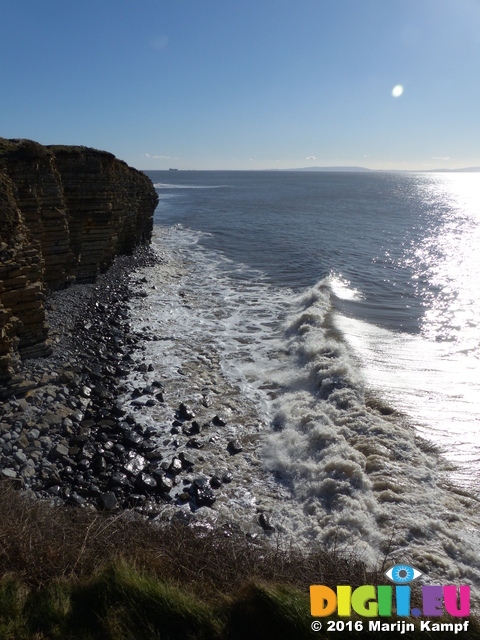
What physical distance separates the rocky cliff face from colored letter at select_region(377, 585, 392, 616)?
10210 mm

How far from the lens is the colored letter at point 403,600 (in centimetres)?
532

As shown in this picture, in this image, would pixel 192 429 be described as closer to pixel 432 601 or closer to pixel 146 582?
pixel 146 582

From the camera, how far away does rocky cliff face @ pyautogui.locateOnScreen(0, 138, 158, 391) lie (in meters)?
11.6

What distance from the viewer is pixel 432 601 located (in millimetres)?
5648

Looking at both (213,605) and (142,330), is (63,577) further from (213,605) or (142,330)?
(142,330)

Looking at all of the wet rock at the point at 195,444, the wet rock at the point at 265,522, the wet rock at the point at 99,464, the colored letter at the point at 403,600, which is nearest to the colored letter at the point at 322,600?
the colored letter at the point at 403,600

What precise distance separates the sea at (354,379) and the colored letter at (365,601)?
2.32 metres

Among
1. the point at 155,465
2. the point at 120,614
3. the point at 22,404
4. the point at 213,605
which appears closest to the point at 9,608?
the point at 120,614

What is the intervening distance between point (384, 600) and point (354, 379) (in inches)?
367

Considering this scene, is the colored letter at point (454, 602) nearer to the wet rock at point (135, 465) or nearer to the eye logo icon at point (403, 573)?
the eye logo icon at point (403, 573)

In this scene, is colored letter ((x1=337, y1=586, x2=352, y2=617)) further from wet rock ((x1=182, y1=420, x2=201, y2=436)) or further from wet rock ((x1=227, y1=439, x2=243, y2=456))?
wet rock ((x1=182, y1=420, x2=201, y2=436))

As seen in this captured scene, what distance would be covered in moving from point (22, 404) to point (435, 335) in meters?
16.9

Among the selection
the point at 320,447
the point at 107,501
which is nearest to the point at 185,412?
Result: the point at 107,501

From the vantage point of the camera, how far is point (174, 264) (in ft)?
102
